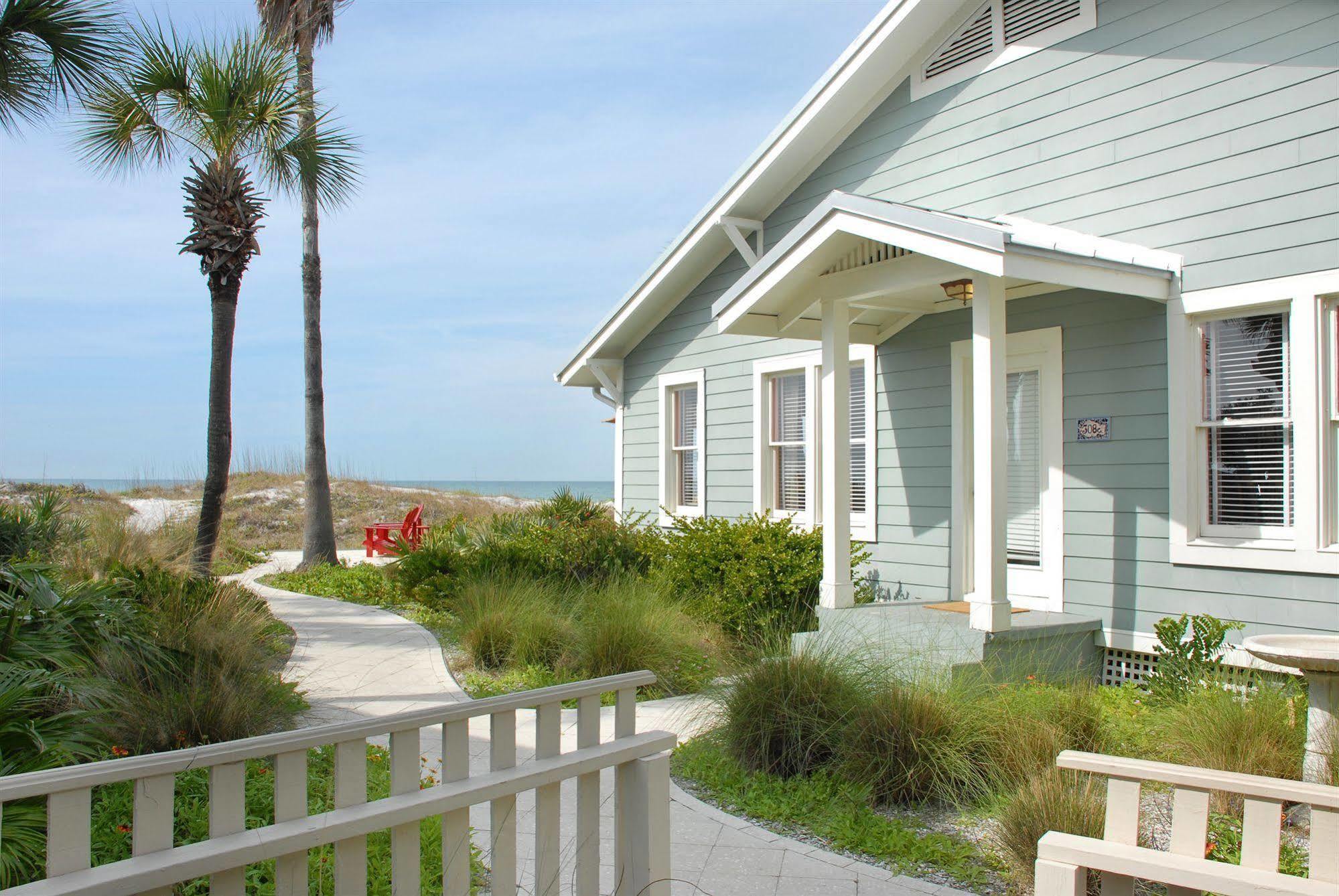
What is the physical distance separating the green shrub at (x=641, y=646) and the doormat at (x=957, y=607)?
6.10 feet

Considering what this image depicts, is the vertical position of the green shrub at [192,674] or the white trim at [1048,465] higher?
the white trim at [1048,465]

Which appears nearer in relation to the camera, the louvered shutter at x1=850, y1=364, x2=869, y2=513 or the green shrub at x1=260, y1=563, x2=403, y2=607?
the louvered shutter at x1=850, y1=364, x2=869, y2=513

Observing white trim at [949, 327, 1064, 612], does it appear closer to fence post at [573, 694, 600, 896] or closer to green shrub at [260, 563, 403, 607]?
fence post at [573, 694, 600, 896]

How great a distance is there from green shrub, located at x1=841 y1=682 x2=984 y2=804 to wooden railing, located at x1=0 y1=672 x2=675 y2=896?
7.85 feet

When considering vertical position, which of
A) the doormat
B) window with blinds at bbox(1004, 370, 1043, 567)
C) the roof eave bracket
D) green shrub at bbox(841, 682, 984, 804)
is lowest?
green shrub at bbox(841, 682, 984, 804)

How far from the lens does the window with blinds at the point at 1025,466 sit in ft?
25.0

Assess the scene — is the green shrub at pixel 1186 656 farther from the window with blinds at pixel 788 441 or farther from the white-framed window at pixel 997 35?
the white-framed window at pixel 997 35

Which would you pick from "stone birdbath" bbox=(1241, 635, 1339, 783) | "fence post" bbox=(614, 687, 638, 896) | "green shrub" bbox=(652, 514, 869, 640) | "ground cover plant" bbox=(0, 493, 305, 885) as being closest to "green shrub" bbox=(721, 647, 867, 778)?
"stone birdbath" bbox=(1241, 635, 1339, 783)

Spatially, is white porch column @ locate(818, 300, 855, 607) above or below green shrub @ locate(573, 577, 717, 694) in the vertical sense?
above

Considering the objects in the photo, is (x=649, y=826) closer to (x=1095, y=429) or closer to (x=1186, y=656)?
(x=1186, y=656)

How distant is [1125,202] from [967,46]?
2319 millimetres

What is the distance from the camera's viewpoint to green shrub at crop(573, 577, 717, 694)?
6.99 m

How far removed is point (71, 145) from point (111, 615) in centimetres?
748

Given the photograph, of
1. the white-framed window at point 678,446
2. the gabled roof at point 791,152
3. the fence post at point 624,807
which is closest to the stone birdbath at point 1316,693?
the fence post at point 624,807
